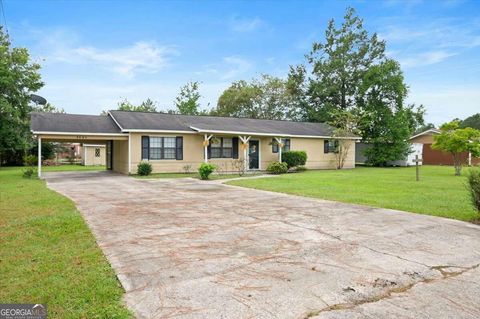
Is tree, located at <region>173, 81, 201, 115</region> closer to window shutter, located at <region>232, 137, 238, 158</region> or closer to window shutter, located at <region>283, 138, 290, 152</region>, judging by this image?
window shutter, located at <region>283, 138, 290, 152</region>

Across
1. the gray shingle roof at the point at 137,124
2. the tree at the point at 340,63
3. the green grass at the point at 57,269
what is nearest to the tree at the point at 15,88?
the gray shingle roof at the point at 137,124

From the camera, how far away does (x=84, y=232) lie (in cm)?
554

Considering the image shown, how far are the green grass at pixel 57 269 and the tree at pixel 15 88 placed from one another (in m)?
16.8

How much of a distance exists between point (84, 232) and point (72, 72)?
2301cm

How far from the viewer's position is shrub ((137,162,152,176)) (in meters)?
17.9

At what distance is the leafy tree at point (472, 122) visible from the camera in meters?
57.6

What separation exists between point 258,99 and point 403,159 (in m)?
19.7

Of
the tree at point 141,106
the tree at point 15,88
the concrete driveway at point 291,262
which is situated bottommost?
the concrete driveway at point 291,262

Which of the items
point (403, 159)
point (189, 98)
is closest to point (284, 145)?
point (403, 159)

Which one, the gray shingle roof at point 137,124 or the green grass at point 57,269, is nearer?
the green grass at point 57,269

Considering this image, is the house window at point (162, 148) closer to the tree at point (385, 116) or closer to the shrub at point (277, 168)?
the shrub at point (277, 168)

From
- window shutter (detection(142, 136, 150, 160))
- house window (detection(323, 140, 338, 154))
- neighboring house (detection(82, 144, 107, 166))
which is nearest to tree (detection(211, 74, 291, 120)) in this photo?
neighboring house (detection(82, 144, 107, 166))

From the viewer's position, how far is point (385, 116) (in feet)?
97.8

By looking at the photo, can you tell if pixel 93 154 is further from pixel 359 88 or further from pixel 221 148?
pixel 359 88
